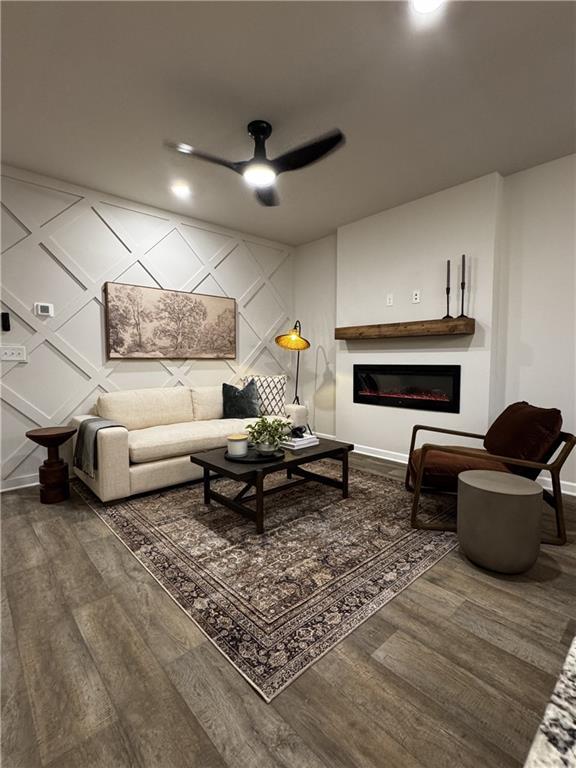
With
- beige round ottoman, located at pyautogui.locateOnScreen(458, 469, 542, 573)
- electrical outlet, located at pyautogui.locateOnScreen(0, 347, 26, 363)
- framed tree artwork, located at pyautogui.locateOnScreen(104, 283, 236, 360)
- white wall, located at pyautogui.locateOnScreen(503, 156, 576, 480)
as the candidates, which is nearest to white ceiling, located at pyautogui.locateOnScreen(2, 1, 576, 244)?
white wall, located at pyautogui.locateOnScreen(503, 156, 576, 480)

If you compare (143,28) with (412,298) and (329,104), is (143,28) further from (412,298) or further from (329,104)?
(412,298)

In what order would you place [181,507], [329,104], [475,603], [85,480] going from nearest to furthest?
1. [475,603]
2. [329,104]
3. [181,507]
4. [85,480]

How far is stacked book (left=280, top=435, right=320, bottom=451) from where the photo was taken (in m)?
2.81

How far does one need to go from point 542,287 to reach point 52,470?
4.36m

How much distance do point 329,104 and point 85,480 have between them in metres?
3.40

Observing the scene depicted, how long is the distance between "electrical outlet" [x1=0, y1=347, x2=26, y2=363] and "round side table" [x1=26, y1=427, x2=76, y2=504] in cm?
71

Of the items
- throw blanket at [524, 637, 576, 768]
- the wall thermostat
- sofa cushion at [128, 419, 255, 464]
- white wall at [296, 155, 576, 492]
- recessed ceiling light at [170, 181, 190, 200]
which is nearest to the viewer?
throw blanket at [524, 637, 576, 768]

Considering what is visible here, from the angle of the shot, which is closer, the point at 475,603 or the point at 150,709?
the point at 150,709

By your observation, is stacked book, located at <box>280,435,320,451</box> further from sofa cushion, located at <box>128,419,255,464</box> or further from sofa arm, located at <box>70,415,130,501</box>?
sofa arm, located at <box>70,415,130,501</box>

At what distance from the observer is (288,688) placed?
49.8 inches

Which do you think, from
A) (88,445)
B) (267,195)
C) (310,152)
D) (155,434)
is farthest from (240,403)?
(310,152)

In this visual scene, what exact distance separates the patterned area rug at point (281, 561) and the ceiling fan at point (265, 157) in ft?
7.59

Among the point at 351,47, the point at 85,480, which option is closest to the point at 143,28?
the point at 351,47

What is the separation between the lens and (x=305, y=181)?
3.37 meters
